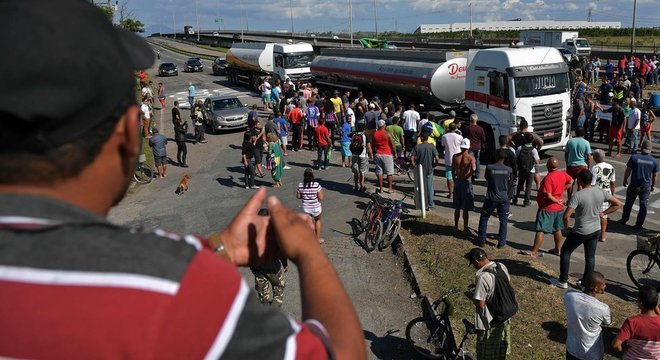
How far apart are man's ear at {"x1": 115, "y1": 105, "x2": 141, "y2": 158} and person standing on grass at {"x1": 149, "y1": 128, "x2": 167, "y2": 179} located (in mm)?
16052

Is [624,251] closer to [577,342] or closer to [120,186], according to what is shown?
[577,342]

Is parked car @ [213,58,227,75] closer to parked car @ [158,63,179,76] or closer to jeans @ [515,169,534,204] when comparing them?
parked car @ [158,63,179,76]

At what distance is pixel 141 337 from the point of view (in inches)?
31.2

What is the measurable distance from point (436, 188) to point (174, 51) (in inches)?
2866

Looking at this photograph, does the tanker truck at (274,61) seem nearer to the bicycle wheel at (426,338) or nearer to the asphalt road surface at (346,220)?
the asphalt road surface at (346,220)

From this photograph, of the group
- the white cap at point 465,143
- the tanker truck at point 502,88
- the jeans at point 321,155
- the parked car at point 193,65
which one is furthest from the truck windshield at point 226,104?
the parked car at point 193,65

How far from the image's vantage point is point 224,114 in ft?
76.0

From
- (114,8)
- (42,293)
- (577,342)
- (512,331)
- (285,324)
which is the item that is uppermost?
(114,8)

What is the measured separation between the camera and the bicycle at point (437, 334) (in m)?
6.66

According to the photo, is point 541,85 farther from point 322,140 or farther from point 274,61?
point 274,61

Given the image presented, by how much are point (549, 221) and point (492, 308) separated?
4.09 meters

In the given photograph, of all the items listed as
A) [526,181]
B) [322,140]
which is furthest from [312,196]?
[322,140]

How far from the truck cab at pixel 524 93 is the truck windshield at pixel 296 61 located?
17.4 m

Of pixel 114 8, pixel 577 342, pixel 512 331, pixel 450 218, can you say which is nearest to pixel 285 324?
pixel 577 342
